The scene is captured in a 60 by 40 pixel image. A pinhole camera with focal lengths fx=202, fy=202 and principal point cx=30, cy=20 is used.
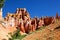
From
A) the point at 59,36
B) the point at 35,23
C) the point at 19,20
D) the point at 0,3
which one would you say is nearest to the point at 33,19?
the point at 35,23

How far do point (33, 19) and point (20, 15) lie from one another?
7.52m

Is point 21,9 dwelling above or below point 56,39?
above

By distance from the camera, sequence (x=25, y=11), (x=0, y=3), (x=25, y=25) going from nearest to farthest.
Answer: (x=0, y=3)
(x=25, y=25)
(x=25, y=11)

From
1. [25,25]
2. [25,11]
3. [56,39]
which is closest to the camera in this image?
[56,39]

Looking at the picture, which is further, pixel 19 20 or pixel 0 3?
pixel 19 20

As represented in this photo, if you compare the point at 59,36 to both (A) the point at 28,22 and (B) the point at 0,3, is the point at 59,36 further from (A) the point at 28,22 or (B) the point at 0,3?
(A) the point at 28,22

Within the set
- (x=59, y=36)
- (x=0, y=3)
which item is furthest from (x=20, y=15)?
(x=59, y=36)

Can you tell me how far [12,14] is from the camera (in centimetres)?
10300

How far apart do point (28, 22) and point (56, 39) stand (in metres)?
81.2

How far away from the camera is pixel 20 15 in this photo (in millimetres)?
106938

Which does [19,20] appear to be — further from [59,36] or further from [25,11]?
[59,36]

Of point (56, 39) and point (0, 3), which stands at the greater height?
point (0, 3)

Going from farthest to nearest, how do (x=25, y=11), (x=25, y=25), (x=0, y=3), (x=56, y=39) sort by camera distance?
(x=25, y=11) < (x=25, y=25) < (x=0, y=3) < (x=56, y=39)

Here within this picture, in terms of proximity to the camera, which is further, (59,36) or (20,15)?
(20,15)
